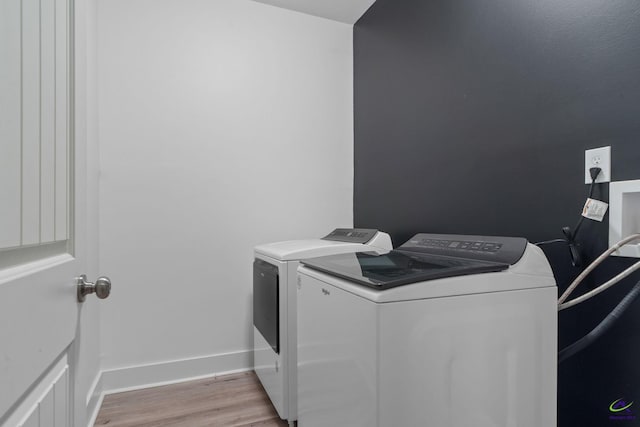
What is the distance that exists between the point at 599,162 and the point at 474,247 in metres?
0.46

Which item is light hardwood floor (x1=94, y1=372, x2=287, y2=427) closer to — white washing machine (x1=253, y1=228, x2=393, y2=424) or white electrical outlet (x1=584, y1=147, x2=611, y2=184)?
white washing machine (x1=253, y1=228, x2=393, y2=424)

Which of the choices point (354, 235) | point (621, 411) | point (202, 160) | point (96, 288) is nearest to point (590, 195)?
point (621, 411)

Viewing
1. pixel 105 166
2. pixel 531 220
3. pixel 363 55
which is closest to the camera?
pixel 531 220

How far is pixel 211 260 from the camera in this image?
217 centimetres

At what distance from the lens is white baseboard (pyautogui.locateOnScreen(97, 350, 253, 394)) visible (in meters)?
1.93

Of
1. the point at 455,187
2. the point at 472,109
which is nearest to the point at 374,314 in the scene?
the point at 455,187

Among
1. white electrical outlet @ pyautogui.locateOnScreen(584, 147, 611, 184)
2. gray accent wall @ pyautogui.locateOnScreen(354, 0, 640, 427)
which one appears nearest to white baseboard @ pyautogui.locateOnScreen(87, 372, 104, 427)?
gray accent wall @ pyautogui.locateOnScreen(354, 0, 640, 427)

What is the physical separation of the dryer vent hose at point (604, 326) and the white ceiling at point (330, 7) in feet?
7.37

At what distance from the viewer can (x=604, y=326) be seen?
981 mm

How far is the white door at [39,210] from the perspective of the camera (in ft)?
1.39

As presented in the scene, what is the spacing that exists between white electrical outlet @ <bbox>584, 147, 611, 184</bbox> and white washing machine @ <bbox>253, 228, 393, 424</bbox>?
901 millimetres

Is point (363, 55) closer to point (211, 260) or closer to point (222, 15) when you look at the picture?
point (222, 15)

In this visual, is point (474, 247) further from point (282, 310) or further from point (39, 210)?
point (39, 210)

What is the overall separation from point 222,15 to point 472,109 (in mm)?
1738
